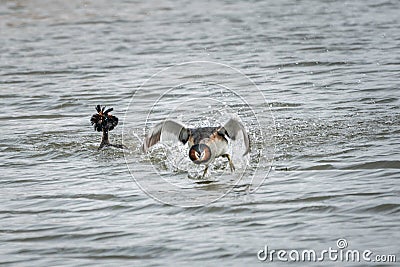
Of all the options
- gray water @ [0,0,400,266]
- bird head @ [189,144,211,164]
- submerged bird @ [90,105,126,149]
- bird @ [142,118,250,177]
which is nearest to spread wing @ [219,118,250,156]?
bird @ [142,118,250,177]

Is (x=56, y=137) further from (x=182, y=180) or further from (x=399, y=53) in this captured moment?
(x=399, y=53)

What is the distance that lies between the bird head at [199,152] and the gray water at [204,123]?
0.33m

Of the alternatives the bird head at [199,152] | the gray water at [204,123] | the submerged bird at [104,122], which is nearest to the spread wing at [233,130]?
the gray water at [204,123]

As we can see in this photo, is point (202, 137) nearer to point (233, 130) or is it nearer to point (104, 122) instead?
point (233, 130)

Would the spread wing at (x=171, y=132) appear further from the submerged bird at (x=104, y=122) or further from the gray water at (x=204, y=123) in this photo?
the submerged bird at (x=104, y=122)

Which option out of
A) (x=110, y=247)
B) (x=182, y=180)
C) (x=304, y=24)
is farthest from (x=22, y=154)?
(x=304, y=24)

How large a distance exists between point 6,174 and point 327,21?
948cm

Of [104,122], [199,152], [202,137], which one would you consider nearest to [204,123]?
[104,122]

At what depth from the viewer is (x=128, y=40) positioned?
51.2 feet

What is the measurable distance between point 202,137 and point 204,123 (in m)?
2.04

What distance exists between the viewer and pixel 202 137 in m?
7.04

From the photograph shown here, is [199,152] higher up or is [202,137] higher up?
[202,137]

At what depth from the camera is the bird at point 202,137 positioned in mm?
6906

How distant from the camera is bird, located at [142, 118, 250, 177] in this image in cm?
691
